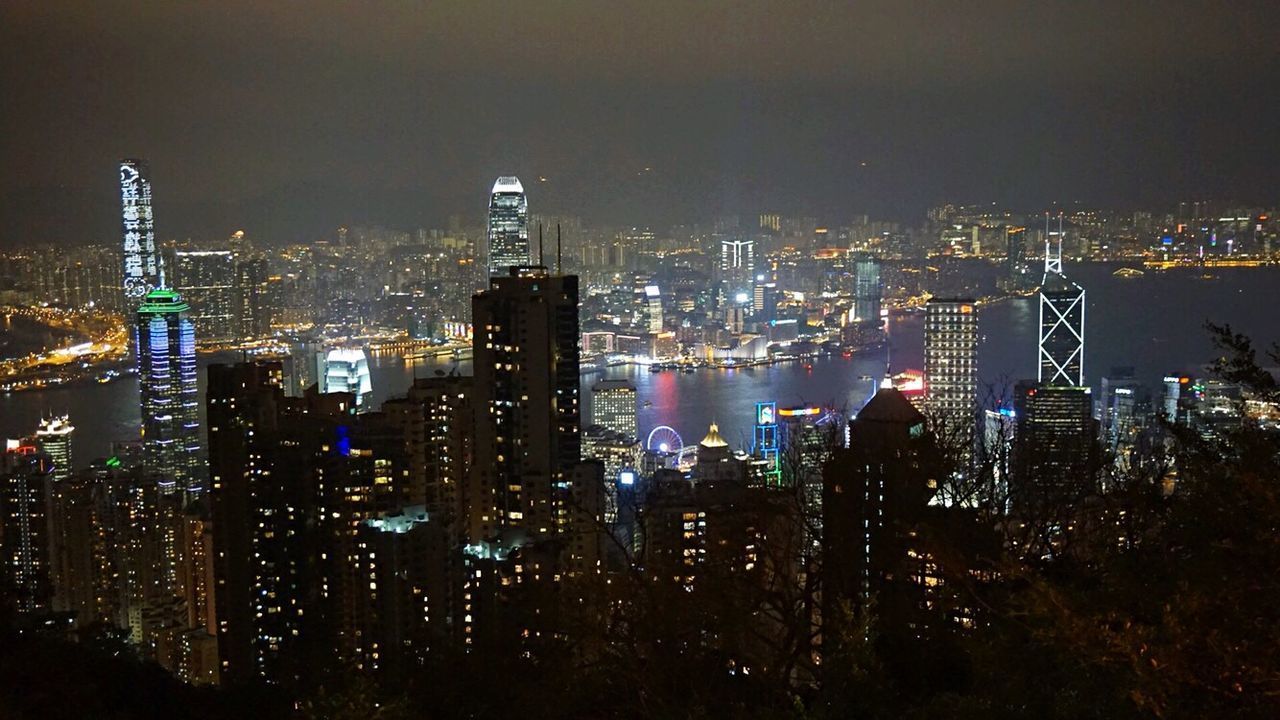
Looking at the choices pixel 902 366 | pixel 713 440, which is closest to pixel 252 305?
pixel 713 440

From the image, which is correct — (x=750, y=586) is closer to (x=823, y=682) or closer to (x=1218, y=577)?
(x=823, y=682)

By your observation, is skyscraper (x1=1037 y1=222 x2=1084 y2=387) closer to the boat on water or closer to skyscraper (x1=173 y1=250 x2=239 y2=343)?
the boat on water

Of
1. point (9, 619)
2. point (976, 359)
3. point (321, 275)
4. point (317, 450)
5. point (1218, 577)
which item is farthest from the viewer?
point (321, 275)

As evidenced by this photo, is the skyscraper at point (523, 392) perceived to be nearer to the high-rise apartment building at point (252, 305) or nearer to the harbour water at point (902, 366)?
the harbour water at point (902, 366)

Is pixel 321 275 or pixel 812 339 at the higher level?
pixel 321 275

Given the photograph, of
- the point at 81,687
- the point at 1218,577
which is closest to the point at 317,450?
the point at 81,687

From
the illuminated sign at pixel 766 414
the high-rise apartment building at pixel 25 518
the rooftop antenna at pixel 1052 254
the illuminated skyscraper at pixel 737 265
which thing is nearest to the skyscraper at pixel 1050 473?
the illuminated sign at pixel 766 414

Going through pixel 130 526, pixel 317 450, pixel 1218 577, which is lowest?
pixel 130 526

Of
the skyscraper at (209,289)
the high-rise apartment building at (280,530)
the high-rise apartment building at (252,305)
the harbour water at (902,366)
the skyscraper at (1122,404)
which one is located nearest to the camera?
the skyscraper at (1122,404)

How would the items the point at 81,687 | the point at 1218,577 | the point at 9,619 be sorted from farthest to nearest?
the point at 9,619 → the point at 81,687 → the point at 1218,577
